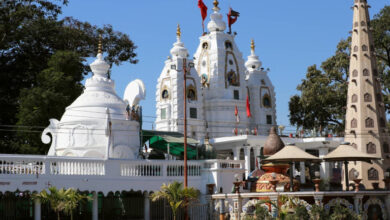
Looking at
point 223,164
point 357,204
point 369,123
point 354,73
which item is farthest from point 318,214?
point 354,73

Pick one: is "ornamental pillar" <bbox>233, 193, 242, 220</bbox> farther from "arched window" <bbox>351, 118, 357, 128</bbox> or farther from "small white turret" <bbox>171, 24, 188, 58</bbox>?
"small white turret" <bbox>171, 24, 188, 58</bbox>

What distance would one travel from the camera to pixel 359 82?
37.7m

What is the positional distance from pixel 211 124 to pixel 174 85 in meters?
5.40

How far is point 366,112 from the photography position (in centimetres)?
3712

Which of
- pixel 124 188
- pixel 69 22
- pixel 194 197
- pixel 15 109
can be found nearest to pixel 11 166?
pixel 124 188

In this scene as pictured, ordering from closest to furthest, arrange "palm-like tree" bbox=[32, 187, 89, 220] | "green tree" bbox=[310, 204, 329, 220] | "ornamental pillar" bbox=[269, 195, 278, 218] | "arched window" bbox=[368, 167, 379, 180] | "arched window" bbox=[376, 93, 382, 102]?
"green tree" bbox=[310, 204, 329, 220] → "palm-like tree" bbox=[32, 187, 89, 220] → "ornamental pillar" bbox=[269, 195, 278, 218] → "arched window" bbox=[368, 167, 379, 180] → "arched window" bbox=[376, 93, 382, 102]

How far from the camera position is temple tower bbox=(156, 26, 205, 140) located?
5159cm

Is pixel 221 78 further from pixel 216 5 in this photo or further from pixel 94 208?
pixel 94 208

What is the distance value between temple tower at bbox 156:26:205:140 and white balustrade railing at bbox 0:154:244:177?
20267 millimetres

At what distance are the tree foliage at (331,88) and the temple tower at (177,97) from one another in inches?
404

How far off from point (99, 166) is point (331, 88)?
107ft

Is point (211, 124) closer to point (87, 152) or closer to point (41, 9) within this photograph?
point (41, 9)

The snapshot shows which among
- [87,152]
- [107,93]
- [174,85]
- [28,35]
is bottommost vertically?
[87,152]

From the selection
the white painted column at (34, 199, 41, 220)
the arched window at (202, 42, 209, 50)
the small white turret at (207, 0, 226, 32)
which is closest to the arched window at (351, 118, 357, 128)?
the white painted column at (34, 199, 41, 220)
